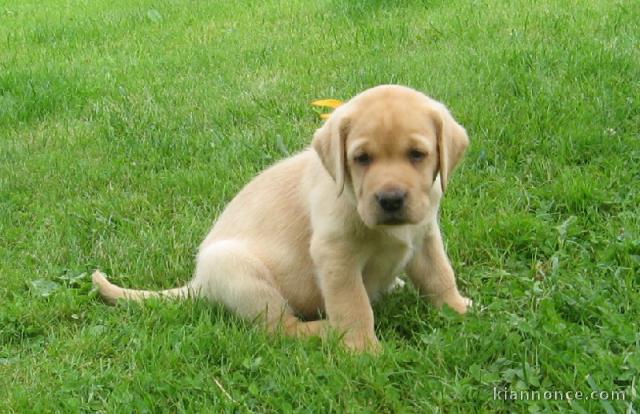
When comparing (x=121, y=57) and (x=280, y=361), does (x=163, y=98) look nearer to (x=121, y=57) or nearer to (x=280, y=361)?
(x=121, y=57)

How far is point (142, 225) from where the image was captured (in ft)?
17.0

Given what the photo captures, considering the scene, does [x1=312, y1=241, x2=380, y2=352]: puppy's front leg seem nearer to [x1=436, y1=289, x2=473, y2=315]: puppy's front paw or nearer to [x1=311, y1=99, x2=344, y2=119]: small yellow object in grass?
[x1=436, y1=289, x2=473, y2=315]: puppy's front paw

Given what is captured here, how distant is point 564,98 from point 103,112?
12.3ft

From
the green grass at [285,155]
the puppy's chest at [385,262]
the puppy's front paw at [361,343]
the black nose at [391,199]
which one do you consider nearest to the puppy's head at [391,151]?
the black nose at [391,199]

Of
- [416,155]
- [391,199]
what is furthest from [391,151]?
[391,199]

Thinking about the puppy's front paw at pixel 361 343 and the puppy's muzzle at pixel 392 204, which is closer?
the puppy's muzzle at pixel 392 204

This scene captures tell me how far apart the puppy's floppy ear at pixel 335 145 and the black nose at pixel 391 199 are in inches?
10.1

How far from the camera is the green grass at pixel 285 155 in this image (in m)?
3.35

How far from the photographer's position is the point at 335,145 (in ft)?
11.6

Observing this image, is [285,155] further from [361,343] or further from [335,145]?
[361,343]

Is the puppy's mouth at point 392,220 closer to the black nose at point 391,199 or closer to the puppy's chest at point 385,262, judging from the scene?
the black nose at point 391,199

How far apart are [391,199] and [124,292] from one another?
166 centimetres

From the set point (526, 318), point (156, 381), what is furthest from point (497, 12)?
point (156, 381)

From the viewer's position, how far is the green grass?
11.0 feet
